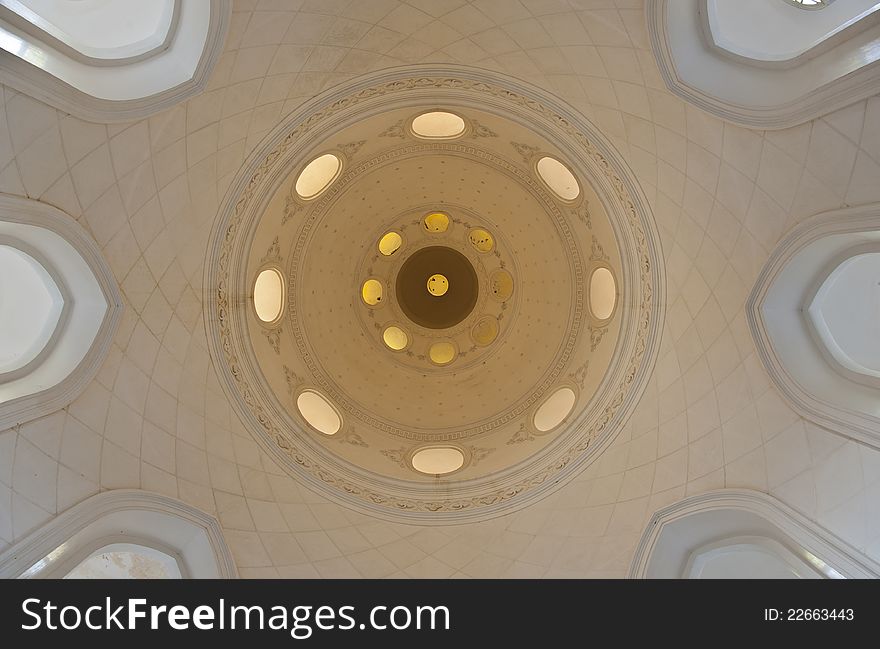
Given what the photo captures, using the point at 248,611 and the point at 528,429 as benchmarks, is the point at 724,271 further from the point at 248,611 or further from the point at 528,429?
the point at 248,611

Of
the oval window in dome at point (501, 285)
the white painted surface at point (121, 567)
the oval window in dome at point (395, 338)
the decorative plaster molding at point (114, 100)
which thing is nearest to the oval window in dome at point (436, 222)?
the oval window in dome at point (501, 285)

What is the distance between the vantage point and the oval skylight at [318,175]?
11750 mm

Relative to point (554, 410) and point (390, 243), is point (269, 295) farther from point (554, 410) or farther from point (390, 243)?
point (554, 410)

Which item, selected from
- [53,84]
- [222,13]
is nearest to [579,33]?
[222,13]

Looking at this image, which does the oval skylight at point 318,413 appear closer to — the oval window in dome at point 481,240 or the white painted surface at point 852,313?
the oval window in dome at point 481,240

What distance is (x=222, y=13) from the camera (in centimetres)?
798

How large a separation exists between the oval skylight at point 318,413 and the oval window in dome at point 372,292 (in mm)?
3132

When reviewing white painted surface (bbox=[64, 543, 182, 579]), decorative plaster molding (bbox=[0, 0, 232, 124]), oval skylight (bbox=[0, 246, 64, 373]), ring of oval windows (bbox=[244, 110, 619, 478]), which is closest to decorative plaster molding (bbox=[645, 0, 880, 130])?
ring of oval windows (bbox=[244, 110, 619, 478])

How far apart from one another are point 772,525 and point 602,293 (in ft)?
16.6

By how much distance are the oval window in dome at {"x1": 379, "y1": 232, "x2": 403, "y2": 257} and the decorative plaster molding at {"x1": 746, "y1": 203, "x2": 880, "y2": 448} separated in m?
8.68

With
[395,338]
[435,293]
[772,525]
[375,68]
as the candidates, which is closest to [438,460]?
[395,338]

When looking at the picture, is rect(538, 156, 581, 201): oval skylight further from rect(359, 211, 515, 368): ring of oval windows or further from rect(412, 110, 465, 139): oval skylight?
rect(359, 211, 515, 368): ring of oval windows

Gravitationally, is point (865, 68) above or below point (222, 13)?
below

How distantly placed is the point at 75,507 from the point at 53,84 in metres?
5.82
